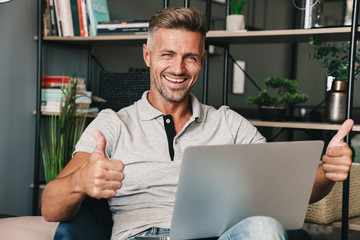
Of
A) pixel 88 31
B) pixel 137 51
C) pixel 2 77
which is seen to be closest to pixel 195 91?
pixel 137 51

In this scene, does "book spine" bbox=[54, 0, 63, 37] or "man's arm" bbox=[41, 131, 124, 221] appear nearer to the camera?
"man's arm" bbox=[41, 131, 124, 221]

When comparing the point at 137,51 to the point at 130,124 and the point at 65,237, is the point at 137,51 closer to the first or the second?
the point at 130,124

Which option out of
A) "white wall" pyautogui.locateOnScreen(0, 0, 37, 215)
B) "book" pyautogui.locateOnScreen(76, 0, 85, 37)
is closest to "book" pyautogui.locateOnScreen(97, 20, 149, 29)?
"book" pyautogui.locateOnScreen(76, 0, 85, 37)

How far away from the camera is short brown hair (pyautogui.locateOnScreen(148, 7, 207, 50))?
169 centimetres

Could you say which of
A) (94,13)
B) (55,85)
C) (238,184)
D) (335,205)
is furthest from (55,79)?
(238,184)

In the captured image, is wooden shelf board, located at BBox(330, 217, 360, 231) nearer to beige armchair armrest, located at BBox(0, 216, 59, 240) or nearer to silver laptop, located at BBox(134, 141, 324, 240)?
silver laptop, located at BBox(134, 141, 324, 240)

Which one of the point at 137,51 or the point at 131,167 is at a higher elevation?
the point at 137,51

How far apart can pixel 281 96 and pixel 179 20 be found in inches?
41.5

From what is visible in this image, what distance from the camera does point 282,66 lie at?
5996 mm

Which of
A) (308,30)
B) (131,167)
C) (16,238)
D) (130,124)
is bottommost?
(16,238)

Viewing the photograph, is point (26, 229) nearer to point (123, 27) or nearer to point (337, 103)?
point (123, 27)

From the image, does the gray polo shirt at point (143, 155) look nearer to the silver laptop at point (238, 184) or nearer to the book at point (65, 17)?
the silver laptop at point (238, 184)

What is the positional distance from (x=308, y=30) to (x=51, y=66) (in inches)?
65.6

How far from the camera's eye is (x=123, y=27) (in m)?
2.70
